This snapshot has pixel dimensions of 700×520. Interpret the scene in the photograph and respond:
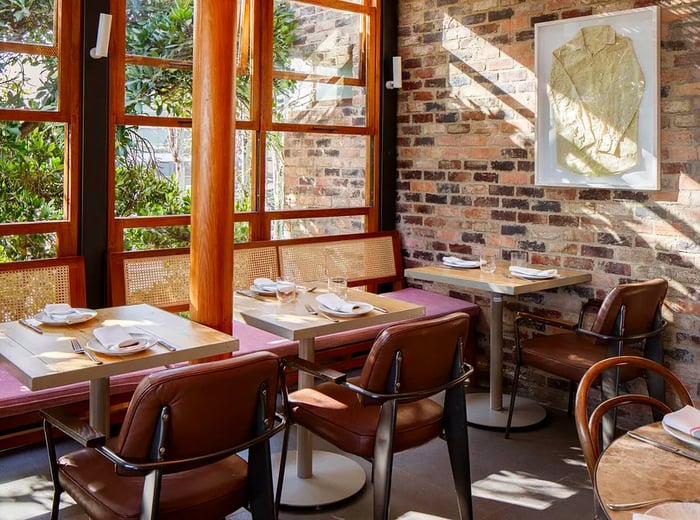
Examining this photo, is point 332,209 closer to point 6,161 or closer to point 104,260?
point 104,260

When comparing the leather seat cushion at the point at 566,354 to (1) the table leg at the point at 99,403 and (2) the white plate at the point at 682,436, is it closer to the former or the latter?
(2) the white plate at the point at 682,436

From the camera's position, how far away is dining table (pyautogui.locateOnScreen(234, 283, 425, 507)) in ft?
10.4

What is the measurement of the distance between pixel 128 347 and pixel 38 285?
1.43m

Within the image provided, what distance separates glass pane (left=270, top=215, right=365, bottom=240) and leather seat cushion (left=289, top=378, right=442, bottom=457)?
200cm

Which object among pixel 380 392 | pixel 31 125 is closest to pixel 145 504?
pixel 380 392

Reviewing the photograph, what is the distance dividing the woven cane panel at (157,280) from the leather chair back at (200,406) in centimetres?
206

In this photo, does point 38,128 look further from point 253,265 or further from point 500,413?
point 500,413

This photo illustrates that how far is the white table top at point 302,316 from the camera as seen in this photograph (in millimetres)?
3100

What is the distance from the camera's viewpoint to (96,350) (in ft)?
8.68

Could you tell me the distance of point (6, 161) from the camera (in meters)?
3.84

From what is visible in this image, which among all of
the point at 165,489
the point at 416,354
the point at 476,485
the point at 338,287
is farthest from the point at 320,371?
the point at 476,485

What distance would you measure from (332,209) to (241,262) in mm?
941

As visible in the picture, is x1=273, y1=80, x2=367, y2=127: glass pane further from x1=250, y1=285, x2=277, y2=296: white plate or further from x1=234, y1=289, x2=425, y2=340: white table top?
x1=234, y1=289, x2=425, y2=340: white table top

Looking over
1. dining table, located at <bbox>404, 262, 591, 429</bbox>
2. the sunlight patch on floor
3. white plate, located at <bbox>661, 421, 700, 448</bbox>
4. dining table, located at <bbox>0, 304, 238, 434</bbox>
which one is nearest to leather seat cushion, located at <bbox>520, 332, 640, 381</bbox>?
dining table, located at <bbox>404, 262, 591, 429</bbox>
